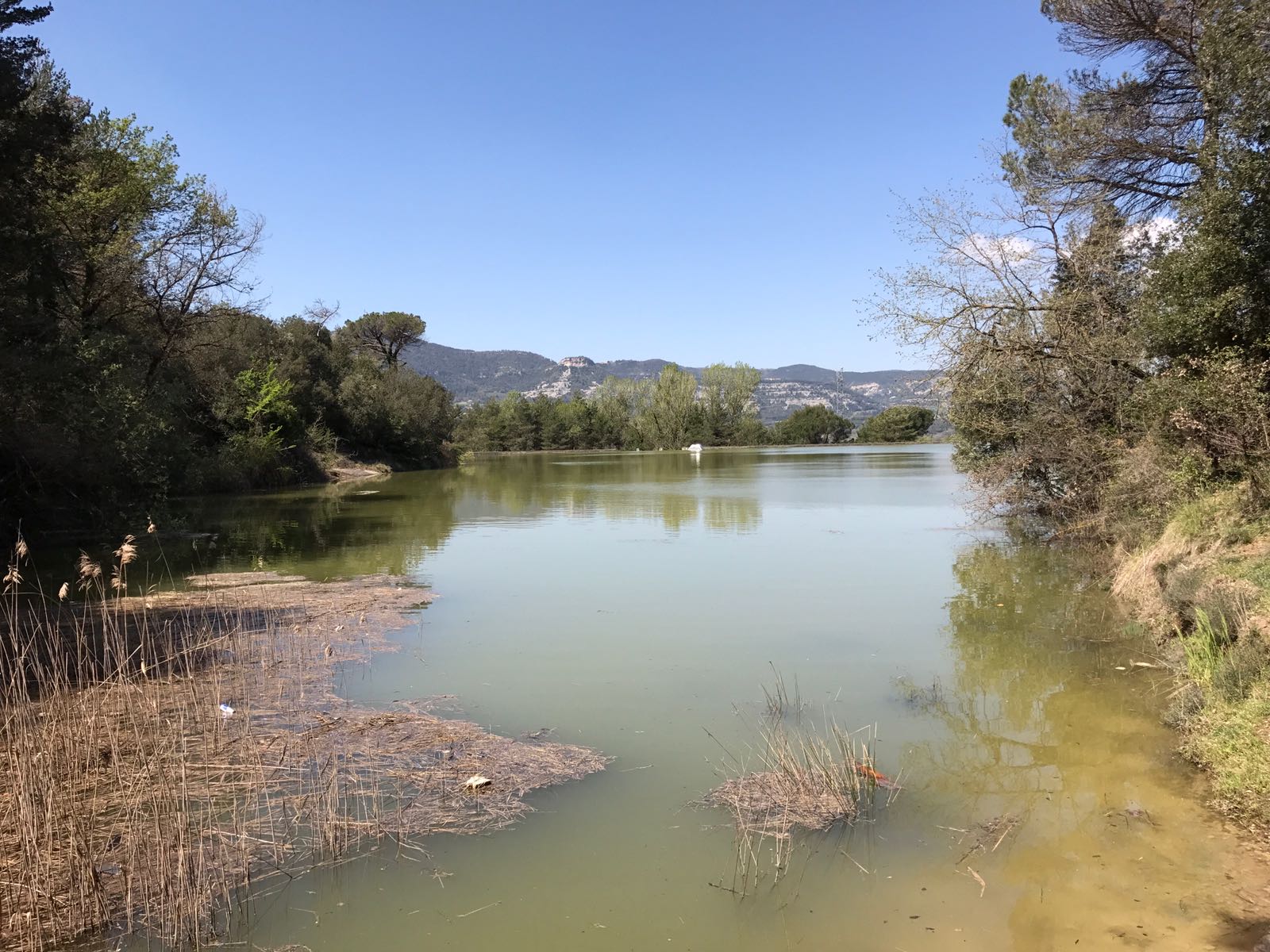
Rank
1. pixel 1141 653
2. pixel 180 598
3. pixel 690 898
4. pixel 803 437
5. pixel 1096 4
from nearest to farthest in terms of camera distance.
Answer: pixel 690 898
pixel 1141 653
pixel 180 598
pixel 1096 4
pixel 803 437

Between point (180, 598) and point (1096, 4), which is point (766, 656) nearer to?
point (180, 598)

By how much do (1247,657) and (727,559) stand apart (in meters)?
11.1

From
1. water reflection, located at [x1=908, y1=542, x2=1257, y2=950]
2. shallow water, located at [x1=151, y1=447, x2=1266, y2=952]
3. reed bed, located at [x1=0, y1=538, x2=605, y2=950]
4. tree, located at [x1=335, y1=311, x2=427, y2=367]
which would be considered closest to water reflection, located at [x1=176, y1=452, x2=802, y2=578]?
shallow water, located at [x1=151, y1=447, x2=1266, y2=952]

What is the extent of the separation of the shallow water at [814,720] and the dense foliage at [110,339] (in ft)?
11.2

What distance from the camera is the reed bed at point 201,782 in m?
4.61

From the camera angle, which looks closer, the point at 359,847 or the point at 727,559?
the point at 359,847

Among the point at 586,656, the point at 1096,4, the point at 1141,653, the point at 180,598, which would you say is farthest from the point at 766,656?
the point at 1096,4

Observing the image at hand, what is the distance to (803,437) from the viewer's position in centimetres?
11675

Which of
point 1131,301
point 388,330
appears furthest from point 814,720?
point 388,330

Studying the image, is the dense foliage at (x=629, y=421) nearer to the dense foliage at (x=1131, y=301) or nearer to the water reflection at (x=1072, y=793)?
the dense foliage at (x=1131, y=301)

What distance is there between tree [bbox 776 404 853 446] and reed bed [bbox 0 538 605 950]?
363 feet

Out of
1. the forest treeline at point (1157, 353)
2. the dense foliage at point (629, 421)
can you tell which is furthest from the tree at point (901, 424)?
the forest treeline at point (1157, 353)

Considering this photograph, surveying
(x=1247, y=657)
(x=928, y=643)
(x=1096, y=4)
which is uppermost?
(x=1096, y=4)

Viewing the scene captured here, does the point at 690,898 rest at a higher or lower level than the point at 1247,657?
lower
